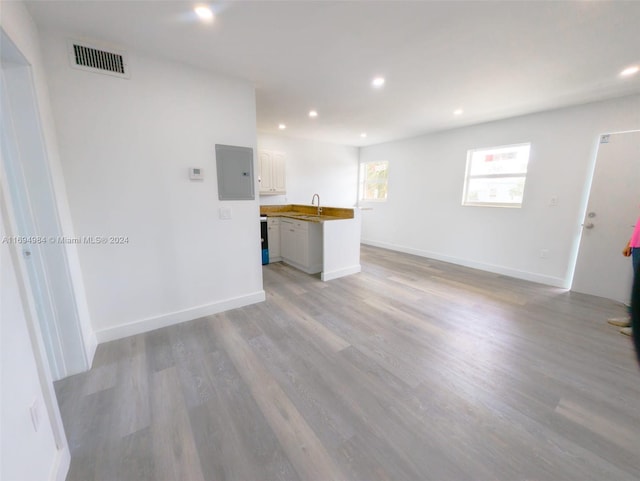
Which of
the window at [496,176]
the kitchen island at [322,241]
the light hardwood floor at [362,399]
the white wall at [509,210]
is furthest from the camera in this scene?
the window at [496,176]

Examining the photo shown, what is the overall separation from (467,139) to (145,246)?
16.9ft

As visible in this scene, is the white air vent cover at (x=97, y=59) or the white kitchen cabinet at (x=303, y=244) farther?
the white kitchen cabinet at (x=303, y=244)

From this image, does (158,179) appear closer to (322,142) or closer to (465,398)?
(465,398)

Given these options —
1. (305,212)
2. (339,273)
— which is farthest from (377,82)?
(305,212)

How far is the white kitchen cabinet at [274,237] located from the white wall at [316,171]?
0.77 m

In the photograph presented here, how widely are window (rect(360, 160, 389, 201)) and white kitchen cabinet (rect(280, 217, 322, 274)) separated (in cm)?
273

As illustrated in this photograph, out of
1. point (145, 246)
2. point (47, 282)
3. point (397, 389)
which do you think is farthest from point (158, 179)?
point (397, 389)

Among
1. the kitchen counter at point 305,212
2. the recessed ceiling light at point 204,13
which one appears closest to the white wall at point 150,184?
the recessed ceiling light at point 204,13

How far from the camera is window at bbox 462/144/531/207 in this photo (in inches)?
160

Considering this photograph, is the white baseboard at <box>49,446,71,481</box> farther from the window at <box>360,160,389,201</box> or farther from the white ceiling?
the window at <box>360,160,389,201</box>

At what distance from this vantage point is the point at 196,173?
8.32 ft

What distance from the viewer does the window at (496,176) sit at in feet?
13.3

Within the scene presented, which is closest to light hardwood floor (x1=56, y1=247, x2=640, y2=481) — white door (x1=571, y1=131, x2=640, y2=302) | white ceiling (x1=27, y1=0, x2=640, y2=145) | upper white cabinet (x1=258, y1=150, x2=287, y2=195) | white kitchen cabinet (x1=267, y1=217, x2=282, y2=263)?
white door (x1=571, y1=131, x2=640, y2=302)

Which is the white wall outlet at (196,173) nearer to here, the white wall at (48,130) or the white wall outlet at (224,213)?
the white wall outlet at (224,213)
